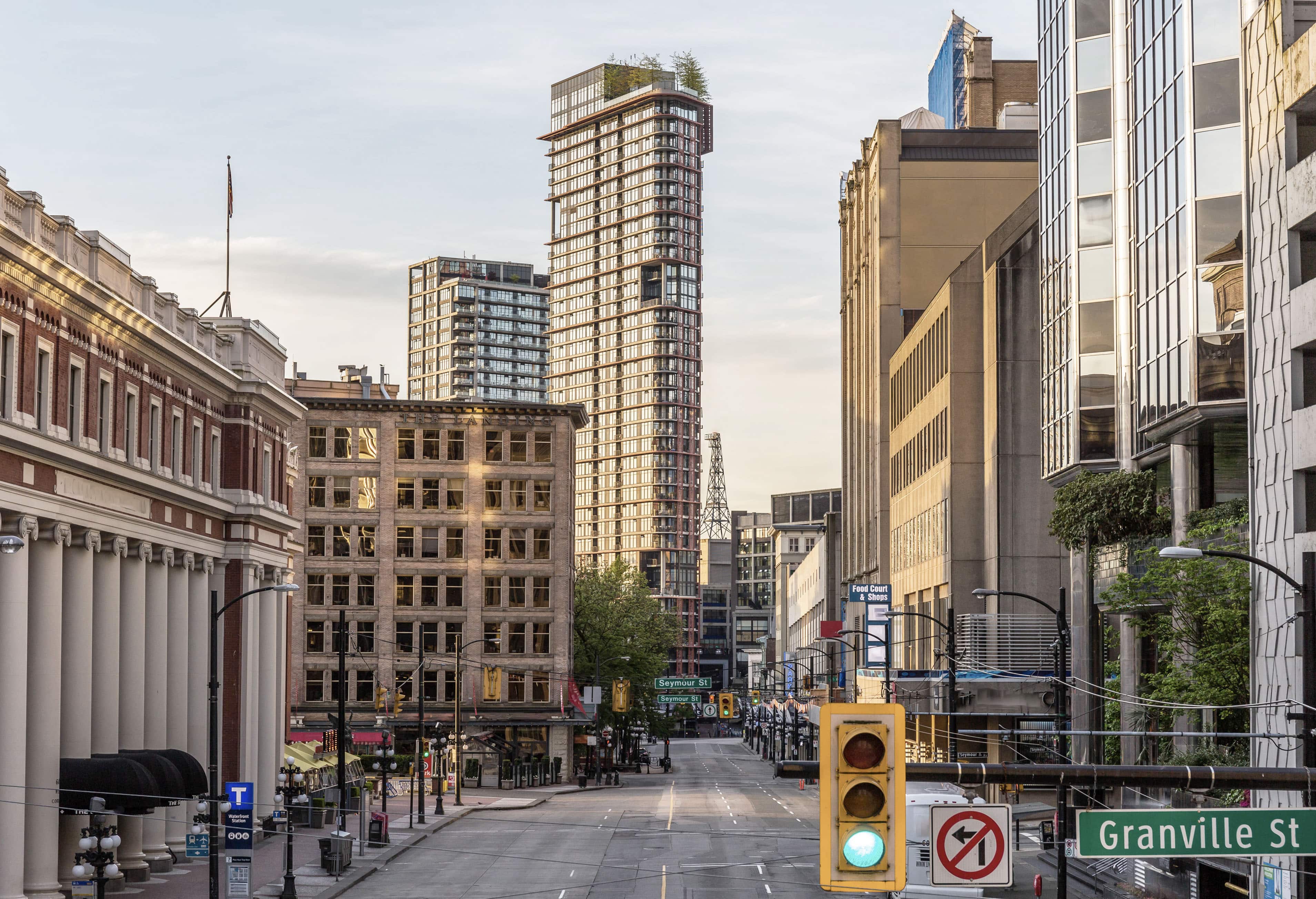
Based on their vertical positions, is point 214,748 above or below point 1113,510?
below

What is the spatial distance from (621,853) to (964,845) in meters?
47.1

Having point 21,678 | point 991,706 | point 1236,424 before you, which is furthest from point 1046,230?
point 21,678

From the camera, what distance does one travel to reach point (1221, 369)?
42.1m

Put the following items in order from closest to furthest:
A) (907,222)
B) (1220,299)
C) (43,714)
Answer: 1. (1220,299)
2. (43,714)
3. (907,222)

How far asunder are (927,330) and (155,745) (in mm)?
54720

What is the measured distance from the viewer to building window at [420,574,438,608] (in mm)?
111375

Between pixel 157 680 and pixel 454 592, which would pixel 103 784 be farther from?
pixel 454 592

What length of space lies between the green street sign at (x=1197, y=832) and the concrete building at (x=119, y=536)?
33.1 meters

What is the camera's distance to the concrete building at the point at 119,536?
137 ft

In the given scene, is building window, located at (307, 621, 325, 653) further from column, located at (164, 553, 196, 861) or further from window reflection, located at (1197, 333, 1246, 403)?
window reflection, located at (1197, 333, 1246, 403)

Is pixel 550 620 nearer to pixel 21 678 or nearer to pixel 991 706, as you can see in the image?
pixel 991 706

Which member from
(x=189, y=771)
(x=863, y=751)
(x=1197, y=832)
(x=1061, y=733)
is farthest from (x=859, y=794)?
(x=189, y=771)

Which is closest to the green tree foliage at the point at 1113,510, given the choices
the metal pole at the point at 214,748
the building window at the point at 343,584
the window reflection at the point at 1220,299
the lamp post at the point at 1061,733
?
the lamp post at the point at 1061,733

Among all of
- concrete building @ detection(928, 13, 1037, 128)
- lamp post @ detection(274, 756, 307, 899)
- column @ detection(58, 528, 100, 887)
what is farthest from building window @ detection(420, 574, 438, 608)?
column @ detection(58, 528, 100, 887)
